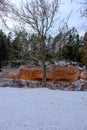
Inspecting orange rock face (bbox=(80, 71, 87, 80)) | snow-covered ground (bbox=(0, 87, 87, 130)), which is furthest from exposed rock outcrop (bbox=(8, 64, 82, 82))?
snow-covered ground (bbox=(0, 87, 87, 130))

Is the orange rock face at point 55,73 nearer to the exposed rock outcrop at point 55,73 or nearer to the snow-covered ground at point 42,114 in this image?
the exposed rock outcrop at point 55,73

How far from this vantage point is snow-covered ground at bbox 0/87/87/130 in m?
6.56

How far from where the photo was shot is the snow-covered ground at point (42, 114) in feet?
21.5

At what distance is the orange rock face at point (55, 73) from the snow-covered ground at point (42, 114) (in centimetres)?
1675

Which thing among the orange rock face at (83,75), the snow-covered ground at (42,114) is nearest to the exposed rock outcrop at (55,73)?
the orange rock face at (83,75)

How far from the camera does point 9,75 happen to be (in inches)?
1126

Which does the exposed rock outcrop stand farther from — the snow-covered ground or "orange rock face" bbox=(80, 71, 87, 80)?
the snow-covered ground

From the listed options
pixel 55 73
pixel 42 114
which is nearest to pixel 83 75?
pixel 55 73

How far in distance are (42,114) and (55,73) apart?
19.9 meters

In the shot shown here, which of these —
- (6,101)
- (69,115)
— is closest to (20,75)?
(6,101)

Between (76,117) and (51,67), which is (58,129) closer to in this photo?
(76,117)

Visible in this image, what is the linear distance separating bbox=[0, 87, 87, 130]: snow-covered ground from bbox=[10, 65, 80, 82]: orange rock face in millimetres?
16754

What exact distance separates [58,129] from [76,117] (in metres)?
1.28

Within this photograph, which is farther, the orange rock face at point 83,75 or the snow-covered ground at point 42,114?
the orange rock face at point 83,75
